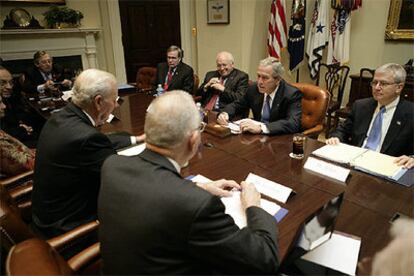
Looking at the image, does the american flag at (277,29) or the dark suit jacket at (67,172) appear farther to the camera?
the american flag at (277,29)

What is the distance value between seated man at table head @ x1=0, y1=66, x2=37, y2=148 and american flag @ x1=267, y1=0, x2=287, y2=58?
3.34 metres

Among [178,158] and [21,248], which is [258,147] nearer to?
[178,158]

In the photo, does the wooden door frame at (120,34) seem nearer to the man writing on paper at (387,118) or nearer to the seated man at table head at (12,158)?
the seated man at table head at (12,158)

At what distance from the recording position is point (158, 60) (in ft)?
19.9

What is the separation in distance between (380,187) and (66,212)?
1.42m

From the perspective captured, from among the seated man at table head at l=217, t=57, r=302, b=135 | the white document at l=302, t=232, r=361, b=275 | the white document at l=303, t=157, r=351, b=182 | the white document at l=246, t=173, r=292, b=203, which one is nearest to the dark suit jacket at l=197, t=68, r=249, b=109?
the seated man at table head at l=217, t=57, r=302, b=135

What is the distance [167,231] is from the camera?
0.79 meters

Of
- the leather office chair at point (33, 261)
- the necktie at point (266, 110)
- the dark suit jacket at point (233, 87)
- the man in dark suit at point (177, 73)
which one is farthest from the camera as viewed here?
the man in dark suit at point (177, 73)

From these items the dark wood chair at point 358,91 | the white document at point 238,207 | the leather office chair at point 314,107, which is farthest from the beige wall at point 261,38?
the white document at point 238,207

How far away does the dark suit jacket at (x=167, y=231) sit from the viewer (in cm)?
79

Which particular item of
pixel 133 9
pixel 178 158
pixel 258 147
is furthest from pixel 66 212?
pixel 133 9

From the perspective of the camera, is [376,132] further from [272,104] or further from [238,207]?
[238,207]

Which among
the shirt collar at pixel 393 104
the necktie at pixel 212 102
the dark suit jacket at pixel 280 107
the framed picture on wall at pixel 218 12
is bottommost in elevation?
the necktie at pixel 212 102

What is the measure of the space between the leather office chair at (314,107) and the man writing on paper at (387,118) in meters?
0.41
